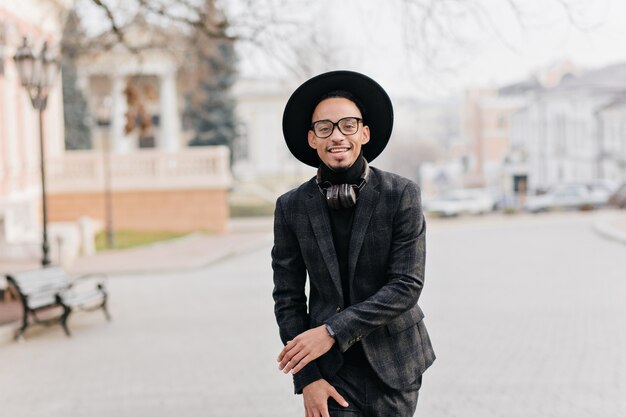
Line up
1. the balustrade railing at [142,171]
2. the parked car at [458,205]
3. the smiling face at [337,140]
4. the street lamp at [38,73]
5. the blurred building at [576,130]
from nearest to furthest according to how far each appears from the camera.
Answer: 1. the smiling face at [337,140]
2. the street lamp at [38,73]
3. the balustrade railing at [142,171]
4. the parked car at [458,205]
5. the blurred building at [576,130]

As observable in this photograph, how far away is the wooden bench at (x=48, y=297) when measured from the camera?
441 inches

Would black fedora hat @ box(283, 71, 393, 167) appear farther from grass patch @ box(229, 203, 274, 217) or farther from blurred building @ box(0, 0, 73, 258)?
grass patch @ box(229, 203, 274, 217)

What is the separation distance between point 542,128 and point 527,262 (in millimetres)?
51724

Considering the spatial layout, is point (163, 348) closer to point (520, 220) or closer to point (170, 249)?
point (170, 249)

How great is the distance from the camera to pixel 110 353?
32.6 feet

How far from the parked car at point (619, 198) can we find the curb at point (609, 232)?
1659cm

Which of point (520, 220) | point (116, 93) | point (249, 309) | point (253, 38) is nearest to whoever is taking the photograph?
point (249, 309)

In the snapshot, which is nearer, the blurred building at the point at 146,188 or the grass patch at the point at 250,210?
the blurred building at the point at 146,188

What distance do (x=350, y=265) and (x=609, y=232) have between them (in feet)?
80.2

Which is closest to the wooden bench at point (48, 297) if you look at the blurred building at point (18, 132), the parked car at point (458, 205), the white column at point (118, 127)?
the blurred building at point (18, 132)

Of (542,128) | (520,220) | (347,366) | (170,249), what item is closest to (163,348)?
(347,366)

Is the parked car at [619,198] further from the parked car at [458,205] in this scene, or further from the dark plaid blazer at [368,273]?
the dark plaid blazer at [368,273]

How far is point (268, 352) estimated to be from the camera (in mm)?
9609

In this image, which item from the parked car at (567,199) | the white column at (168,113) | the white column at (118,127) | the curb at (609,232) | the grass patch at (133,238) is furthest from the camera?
the white column at (118,127)
